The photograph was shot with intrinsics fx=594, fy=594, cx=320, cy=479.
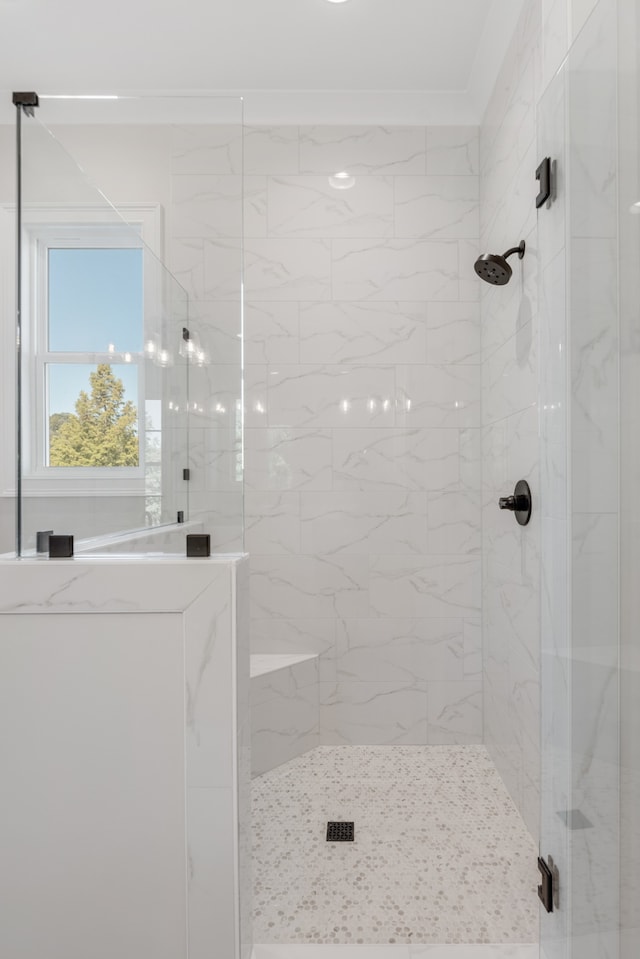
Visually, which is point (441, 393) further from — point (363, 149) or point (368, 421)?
point (363, 149)

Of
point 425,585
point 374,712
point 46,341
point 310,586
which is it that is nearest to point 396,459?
point 425,585

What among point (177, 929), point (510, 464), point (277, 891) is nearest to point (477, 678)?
point (510, 464)

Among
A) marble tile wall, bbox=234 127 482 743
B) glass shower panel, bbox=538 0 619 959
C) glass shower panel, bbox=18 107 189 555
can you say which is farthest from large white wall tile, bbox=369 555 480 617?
glass shower panel, bbox=18 107 189 555

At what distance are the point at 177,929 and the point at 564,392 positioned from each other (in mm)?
1323

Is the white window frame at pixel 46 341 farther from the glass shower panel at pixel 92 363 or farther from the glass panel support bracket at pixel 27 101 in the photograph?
the glass panel support bracket at pixel 27 101

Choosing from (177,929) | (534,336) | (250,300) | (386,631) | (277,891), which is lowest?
(277,891)

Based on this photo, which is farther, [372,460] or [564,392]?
[372,460]

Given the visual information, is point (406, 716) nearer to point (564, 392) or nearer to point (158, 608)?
point (158, 608)

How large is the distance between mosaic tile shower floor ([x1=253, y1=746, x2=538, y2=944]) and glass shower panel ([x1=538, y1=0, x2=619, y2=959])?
40 centimetres

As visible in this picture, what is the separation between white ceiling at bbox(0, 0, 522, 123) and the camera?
6.86 ft

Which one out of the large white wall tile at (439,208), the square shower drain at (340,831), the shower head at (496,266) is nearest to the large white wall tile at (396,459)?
the shower head at (496,266)

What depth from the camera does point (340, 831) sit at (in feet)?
6.31

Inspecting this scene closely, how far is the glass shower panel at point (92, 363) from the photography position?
127 centimetres

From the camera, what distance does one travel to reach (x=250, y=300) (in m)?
2.63
